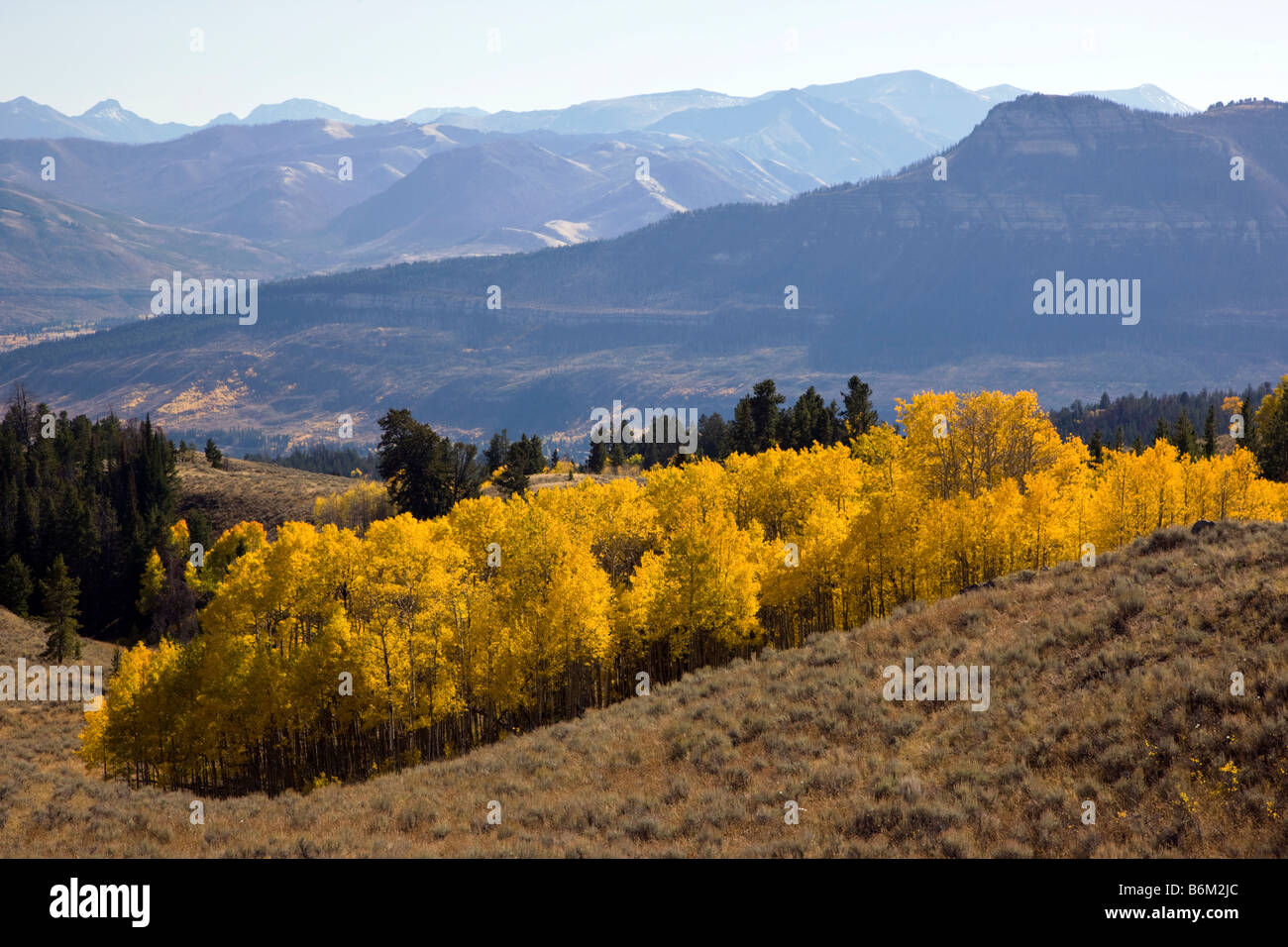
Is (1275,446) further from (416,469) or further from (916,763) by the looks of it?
(916,763)

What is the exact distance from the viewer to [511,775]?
101ft

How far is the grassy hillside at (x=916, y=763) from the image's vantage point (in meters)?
19.9

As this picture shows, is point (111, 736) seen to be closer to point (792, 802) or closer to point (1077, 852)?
point (792, 802)

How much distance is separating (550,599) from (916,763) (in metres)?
31.9

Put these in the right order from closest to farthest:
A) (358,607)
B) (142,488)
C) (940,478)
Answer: (358,607)
(940,478)
(142,488)

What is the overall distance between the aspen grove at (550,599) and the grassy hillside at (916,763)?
1630cm

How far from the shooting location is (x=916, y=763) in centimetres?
2447

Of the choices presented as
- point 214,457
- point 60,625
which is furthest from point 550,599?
point 214,457

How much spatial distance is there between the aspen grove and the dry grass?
91.1m

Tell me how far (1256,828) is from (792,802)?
9.21 metres

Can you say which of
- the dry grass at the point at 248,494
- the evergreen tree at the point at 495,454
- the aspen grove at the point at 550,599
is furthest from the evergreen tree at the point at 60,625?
the dry grass at the point at 248,494

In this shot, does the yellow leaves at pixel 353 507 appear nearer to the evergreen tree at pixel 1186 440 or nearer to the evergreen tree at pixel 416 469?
the evergreen tree at pixel 416 469

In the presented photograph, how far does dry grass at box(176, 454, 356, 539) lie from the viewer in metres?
157
